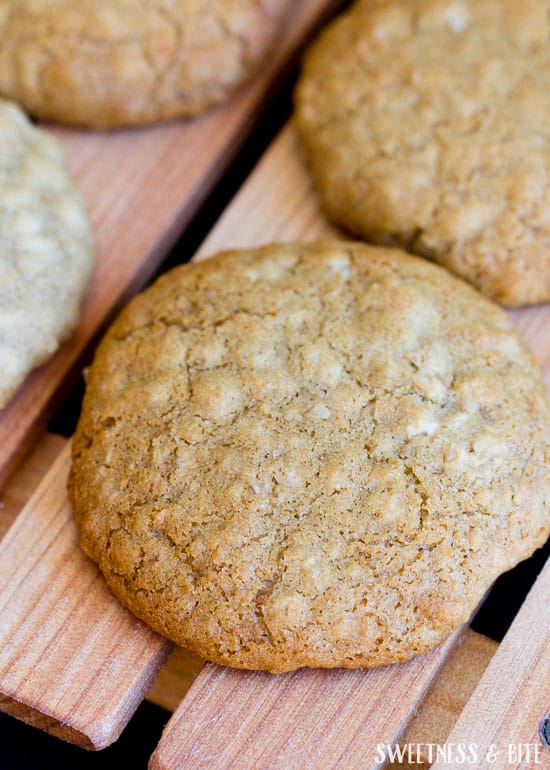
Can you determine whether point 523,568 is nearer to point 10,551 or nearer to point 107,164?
point 10,551

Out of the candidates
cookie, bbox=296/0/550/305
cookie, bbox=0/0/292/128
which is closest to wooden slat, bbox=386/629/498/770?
cookie, bbox=296/0/550/305

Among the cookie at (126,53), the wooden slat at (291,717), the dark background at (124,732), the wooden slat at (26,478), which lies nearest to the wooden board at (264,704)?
the wooden slat at (291,717)

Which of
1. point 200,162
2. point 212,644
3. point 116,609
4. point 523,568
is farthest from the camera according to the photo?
point 200,162

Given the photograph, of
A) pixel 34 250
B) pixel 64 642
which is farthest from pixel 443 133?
pixel 64 642

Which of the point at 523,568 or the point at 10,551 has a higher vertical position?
the point at 523,568

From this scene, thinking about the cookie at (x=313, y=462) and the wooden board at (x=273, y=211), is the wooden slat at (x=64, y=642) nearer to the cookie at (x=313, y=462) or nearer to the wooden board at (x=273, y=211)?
the cookie at (x=313, y=462)

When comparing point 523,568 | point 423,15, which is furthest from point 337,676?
point 423,15

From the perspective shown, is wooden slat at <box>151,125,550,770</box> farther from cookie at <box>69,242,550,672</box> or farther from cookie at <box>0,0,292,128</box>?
cookie at <box>0,0,292,128</box>
